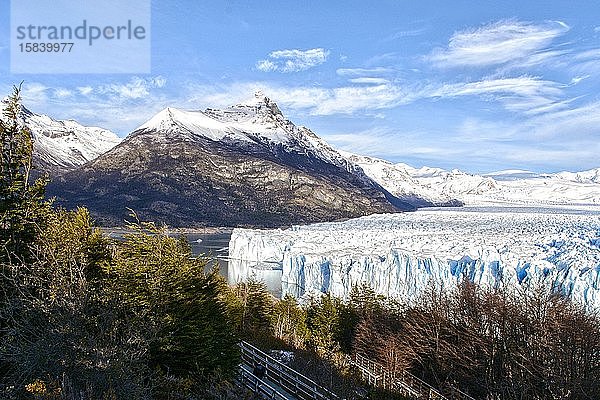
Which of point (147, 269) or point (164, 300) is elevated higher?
point (147, 269)

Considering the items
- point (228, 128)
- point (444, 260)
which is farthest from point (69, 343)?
point (228, 128)

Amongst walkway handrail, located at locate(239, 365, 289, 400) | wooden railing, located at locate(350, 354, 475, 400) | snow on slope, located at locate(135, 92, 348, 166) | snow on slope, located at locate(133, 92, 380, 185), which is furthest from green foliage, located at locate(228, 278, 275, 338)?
snow on slope, located at locate(135, 92, 348, 166)

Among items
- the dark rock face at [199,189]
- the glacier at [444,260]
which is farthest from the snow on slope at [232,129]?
the glacier at [444,260]

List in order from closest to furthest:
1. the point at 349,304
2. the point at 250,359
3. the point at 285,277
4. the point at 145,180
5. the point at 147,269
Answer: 1. the point at 147,269
2. the point at 250,359
3. the point at 349,304
4. the point at 285,277
5. the point at 145,180

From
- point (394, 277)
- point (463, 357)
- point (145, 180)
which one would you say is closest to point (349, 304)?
point (394, 277)

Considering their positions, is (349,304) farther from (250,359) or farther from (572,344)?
(572,344)

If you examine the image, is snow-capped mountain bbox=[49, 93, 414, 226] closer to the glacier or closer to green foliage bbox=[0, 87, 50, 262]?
the glacier
